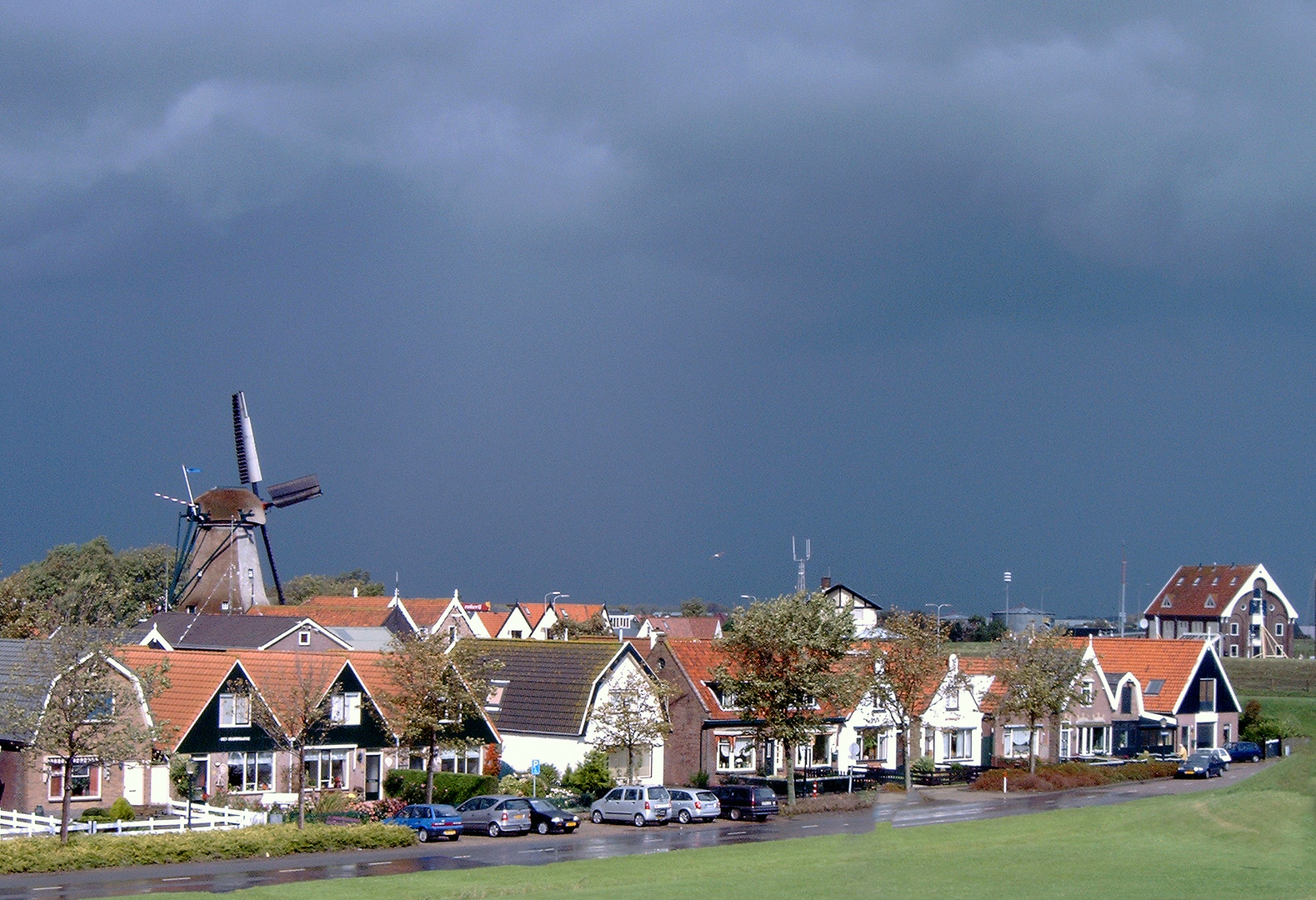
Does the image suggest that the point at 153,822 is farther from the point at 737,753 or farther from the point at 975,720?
the point at 975,720

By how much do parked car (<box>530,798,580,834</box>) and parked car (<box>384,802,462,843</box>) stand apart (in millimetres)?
3154

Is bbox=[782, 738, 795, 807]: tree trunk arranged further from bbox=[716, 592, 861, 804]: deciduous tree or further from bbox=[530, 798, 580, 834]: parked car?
bbox=[530, 798, 580, 834]: parked car

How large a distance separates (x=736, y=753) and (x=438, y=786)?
55.4ft

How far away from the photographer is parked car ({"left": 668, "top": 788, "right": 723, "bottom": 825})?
56469mm

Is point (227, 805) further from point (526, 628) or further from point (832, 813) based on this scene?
point (526, 628)

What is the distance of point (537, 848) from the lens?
157 ft

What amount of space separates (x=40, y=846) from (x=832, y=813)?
32579mm

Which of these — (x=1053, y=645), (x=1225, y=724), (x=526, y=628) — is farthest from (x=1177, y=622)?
(x=1053, y=645)

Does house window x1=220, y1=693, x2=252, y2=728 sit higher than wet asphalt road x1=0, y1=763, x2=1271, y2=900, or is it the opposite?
house window x1=220, y1=693, x2=252, y2=728

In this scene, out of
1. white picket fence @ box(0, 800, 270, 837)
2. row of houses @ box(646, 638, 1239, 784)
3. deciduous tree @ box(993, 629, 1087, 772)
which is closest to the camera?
white picket fence @ box(0, 800, 270, 837)

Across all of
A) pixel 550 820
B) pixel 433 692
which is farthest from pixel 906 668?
pixel 433 692

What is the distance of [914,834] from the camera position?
1950 inches

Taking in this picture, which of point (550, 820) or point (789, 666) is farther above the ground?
point (789, 666)

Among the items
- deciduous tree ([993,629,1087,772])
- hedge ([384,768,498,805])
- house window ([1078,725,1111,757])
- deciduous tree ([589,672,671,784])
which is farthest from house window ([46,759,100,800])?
house window ([1078,725,1111,757])
